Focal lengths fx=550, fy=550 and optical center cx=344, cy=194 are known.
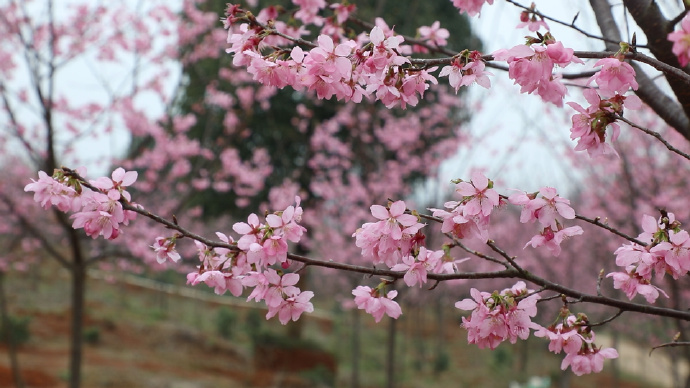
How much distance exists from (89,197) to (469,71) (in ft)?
3.60

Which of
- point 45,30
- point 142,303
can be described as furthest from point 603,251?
point 142,303

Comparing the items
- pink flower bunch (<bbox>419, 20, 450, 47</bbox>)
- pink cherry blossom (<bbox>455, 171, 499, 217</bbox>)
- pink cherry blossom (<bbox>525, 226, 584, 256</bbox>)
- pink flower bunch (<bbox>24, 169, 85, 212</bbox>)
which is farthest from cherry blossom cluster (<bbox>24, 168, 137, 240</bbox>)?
pink flower bunch (<bbox>419, 20, 450, 47</bbox>)

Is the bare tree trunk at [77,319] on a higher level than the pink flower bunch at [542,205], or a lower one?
higher

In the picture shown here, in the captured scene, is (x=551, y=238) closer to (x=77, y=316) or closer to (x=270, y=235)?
(x=270, y=235)

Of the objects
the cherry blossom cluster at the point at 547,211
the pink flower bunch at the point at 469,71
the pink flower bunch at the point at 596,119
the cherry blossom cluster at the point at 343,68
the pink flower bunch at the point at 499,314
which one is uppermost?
the cherry blossom cluster at the point at 343,68

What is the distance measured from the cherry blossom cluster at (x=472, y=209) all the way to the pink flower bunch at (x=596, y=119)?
26 cm

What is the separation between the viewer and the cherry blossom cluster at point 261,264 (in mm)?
1446

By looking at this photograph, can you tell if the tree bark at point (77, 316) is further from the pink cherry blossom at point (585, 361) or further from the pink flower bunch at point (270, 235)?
the pink cherry blossom at point (585, 361)

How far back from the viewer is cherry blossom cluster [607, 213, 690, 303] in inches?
54.3

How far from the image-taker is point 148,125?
716 centimetres

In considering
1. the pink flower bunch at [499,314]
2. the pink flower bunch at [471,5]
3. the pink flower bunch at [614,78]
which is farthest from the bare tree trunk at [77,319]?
the pink flower bunch at [614,78]

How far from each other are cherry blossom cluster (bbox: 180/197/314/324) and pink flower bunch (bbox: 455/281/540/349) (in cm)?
45

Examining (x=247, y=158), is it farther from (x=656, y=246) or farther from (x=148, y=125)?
(x=656, y=246)

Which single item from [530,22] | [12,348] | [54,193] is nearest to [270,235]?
[54,193]
